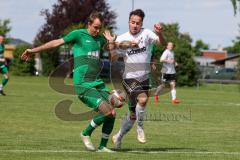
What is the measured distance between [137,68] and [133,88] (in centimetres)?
38

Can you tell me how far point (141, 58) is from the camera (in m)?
12.6

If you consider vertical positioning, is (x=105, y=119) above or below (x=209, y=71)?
above

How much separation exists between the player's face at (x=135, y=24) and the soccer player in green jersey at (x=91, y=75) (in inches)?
30.2

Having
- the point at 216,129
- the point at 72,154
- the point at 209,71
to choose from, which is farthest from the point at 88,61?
the point at 209,71

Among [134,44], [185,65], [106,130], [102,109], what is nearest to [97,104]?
[102,109]

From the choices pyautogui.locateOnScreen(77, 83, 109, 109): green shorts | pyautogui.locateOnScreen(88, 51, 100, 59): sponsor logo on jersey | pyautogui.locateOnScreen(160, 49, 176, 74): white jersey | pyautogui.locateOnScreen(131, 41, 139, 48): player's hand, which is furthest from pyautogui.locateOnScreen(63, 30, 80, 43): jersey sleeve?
pyautogui.locateOnScreen(160, 49, 176, 74): white jersey

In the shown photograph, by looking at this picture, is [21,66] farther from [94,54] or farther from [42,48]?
[42,48]

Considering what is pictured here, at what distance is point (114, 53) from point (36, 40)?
6609cm

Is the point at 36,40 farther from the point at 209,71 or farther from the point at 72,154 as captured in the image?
the point at 72,154

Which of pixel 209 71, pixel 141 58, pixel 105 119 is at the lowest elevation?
pixel 209 71

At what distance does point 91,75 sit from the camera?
11547mm

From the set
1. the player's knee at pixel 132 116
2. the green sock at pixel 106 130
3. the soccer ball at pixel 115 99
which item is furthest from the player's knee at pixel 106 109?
the player's knee at pixel 132 116

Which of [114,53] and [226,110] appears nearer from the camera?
[114,53]

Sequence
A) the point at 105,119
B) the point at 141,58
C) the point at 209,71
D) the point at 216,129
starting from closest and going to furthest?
1. the point at 105,119
2. the point at 141,58
3. the point at 216,129
4. the point at 209,71
